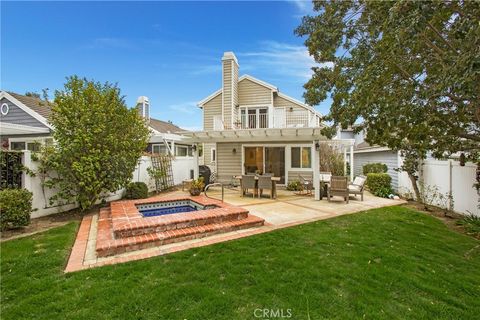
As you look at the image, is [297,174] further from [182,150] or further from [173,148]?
[182,150]

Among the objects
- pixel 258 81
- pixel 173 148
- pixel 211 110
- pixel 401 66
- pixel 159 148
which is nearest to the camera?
pixel 401 66

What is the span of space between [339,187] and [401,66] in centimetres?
565

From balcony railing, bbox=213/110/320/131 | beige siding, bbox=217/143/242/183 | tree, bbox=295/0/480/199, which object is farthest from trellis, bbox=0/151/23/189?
beige siding, bbox=217/143/242/183

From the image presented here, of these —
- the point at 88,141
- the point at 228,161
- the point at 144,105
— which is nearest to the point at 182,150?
the point at 144,105

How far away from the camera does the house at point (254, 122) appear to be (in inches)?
543

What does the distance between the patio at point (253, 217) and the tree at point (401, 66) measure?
2777mm

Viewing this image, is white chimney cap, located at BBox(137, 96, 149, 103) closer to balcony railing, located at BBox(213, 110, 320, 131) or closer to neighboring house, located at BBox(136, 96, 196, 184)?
neighboring house, located at BBox(136, 96, 196, 184)

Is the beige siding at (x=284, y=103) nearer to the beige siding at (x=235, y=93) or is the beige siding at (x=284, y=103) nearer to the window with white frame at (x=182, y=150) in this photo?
the beige siding at (x=235, y=93)

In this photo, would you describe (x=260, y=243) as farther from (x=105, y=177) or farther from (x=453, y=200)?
(x=453, y=200)

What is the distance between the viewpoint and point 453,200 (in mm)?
8305

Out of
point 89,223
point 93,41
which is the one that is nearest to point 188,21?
point 93,41

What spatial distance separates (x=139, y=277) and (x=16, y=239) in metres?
3.87

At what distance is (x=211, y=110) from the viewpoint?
16469 millimetres

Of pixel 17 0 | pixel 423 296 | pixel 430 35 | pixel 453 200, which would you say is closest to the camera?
pixel 423 296
